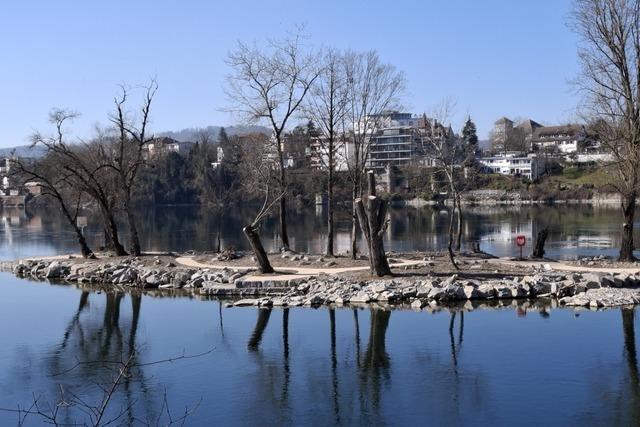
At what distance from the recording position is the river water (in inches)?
620

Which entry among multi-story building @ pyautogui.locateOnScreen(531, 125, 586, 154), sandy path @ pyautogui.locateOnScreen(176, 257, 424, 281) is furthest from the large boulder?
multi-story building @ pyautogui.locateOnScreen(531, 125, 586, 154)

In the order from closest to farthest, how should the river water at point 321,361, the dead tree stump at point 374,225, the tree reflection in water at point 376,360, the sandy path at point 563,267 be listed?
the river water at point 321,361
the tree reflection in water at point 376,360
the dead tree stump at point 374,225
the sandy path at point 563,267

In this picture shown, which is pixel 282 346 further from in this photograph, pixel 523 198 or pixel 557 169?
pixel 557 169

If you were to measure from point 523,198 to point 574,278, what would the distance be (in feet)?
302

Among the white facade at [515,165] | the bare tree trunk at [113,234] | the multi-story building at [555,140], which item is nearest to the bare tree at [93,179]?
the bare tree trunk at [113,234]

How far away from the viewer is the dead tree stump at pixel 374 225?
93.3 ft

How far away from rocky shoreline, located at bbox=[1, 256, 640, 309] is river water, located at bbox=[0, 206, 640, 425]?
0.97 m

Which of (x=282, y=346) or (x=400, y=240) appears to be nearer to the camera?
(x=282, y=346)

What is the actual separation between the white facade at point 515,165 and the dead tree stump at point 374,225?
10387 cm

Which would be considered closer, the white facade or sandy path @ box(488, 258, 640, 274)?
sandy path @ box(488, 258, 640, 274)

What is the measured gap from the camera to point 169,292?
31109 mm

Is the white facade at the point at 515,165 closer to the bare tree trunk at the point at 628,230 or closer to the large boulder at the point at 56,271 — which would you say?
the bare tree trunk at the point at 628,230

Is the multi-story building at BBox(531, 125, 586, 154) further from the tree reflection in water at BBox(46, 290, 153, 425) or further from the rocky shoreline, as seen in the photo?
the tree reflection in water at BBox(46, 290, 153, 425)

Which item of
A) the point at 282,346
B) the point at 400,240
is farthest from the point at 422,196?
the point at 282,346
